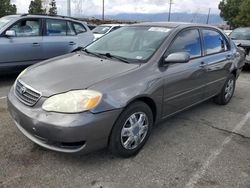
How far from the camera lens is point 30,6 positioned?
3672 cm

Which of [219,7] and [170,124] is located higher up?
[219,7]

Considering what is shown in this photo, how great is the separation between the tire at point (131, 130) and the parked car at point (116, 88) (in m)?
0.01

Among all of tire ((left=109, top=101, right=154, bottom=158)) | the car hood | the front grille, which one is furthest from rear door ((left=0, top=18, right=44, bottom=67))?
tire ((left=109, top=101, right=154, bottom=158))

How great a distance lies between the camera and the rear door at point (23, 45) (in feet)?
19.6

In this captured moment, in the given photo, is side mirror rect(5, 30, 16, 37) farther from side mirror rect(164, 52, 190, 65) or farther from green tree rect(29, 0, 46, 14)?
green tree rect(29, 0, 46, 14)

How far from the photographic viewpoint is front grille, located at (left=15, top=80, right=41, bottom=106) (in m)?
2.87

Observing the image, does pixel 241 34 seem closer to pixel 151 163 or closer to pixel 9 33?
pixel 9 33

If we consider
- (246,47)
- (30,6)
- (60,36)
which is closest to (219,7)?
(30,6)

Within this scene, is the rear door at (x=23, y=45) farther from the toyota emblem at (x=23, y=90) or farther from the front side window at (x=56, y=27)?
the toyota emblem at (x=23, y=90)

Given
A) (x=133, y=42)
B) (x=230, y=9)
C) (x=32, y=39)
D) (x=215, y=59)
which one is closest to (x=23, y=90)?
(x=133, y=42)

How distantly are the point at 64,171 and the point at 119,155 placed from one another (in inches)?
24.8

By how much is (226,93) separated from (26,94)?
3836 mm

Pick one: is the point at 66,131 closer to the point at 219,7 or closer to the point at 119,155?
the point at 119,155

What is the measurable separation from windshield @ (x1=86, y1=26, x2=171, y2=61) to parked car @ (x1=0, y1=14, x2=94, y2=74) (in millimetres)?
2662
